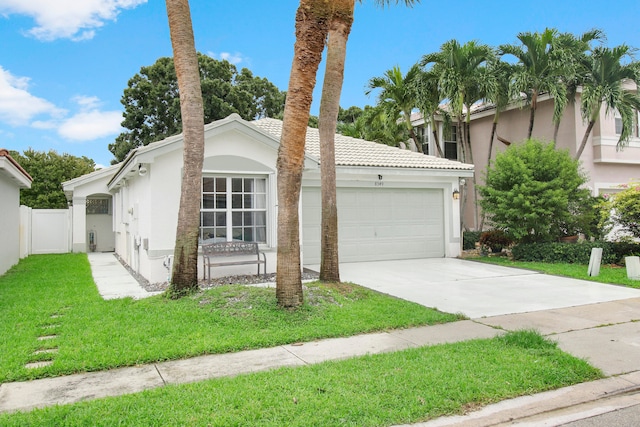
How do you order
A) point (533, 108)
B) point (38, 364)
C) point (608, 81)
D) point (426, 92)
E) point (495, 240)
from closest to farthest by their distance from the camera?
point (38, 364), point (495, 240), point (608, 81), point (533, 108), point (426, 92)

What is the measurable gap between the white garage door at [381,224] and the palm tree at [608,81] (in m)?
6.38

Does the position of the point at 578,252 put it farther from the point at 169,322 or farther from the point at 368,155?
the point at 169,322

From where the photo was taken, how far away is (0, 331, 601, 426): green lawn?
3676 millimetres

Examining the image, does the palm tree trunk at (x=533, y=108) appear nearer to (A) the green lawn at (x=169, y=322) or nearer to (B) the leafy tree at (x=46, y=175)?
(A) the green lawn at (x=169, y=322)

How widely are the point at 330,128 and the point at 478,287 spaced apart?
4.69 m

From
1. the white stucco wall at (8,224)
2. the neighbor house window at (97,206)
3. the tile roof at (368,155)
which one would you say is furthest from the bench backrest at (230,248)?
the neighbor house window at (97,206)

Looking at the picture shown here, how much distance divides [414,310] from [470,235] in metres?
11.9

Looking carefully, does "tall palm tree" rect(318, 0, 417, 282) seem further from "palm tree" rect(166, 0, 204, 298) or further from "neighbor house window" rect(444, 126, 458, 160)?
"neighbor house window" rect(444, 126, 458, 160)

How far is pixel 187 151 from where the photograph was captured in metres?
8.13

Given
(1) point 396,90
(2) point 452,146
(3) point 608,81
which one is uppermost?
(1) point 396,90

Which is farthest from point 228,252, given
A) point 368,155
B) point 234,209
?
point 368,155

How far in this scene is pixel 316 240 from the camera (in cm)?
1388

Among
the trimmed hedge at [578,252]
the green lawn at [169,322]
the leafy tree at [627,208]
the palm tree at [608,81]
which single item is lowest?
the green lawn at [169,322]

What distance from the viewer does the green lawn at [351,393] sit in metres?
3.68
